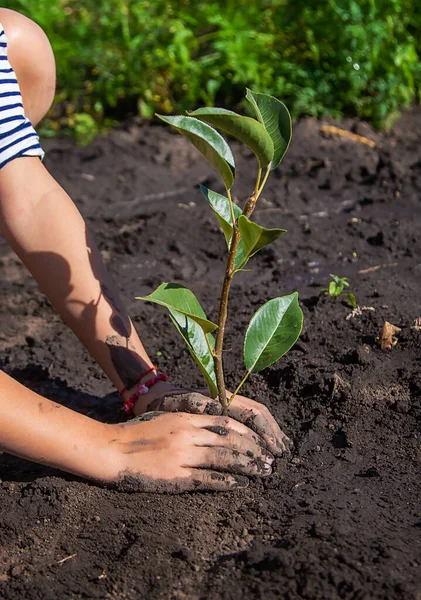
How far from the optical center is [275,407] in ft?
7.18

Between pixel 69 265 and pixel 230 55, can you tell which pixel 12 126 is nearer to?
pixel 69 265

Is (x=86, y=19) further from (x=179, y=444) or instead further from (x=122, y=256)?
(x=179, y=444)

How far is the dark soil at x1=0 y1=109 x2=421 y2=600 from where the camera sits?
1625 millimetres

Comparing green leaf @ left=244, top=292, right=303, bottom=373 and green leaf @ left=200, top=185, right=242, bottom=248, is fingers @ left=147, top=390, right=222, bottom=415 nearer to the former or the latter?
green leaf @ left=244, top=292, right=303, bottom=373

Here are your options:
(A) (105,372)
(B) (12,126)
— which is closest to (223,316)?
(A) (105,372)

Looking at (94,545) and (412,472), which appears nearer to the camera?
(94,545)

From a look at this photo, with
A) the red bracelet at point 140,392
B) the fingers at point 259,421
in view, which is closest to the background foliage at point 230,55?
the red bracelet at point 140,392

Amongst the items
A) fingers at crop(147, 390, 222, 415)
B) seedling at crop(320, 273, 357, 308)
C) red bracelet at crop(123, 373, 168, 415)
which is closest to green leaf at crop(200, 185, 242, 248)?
fingers at crop(147, 390, 222, 415)

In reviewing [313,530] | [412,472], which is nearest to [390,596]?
[313,530]

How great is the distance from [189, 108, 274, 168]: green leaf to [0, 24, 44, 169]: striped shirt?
→ 2.79 ft

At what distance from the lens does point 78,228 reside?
2.22 metres

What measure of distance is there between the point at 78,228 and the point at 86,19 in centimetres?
336

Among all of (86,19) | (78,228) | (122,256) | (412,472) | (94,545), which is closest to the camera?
(94,545)

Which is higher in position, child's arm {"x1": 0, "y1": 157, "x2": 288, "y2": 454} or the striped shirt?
the striped shirt
